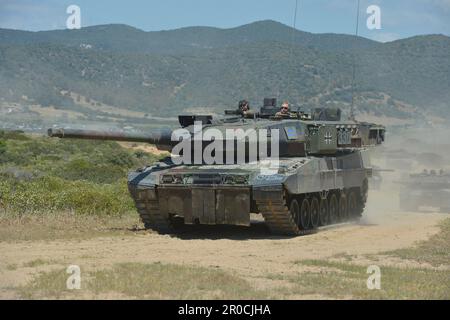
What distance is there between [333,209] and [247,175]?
4.43 m

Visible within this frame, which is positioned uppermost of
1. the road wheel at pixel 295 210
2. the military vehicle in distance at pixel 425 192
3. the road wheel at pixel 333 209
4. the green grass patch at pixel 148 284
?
the green grass patch at pixel 148 284

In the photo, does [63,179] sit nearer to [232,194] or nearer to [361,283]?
[232,194]

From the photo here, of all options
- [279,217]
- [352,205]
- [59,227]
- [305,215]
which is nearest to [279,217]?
[279,217]

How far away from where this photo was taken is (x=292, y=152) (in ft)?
61.4

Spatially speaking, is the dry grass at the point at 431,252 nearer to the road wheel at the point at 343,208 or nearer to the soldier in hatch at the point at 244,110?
the road wheel at the point at 343,208

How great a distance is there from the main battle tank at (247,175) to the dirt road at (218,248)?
1.55 feet

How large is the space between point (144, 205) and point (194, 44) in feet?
406

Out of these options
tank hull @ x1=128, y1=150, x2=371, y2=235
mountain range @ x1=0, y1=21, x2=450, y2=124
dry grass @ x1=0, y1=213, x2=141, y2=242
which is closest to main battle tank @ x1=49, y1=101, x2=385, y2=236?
tank hull @ x1=128, y1=150, x2=371, y2=235

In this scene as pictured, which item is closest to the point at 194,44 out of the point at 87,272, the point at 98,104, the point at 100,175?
the point at 98,104

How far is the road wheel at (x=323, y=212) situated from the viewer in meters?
19.9

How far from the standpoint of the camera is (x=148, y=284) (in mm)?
10867

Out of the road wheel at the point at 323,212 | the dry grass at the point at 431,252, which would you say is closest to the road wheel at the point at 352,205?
the road wheel at the point at 323,212

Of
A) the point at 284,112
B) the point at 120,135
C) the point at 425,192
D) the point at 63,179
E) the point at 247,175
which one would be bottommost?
the point at 425,192

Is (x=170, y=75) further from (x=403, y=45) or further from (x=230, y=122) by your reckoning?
(x=230, y=122)
